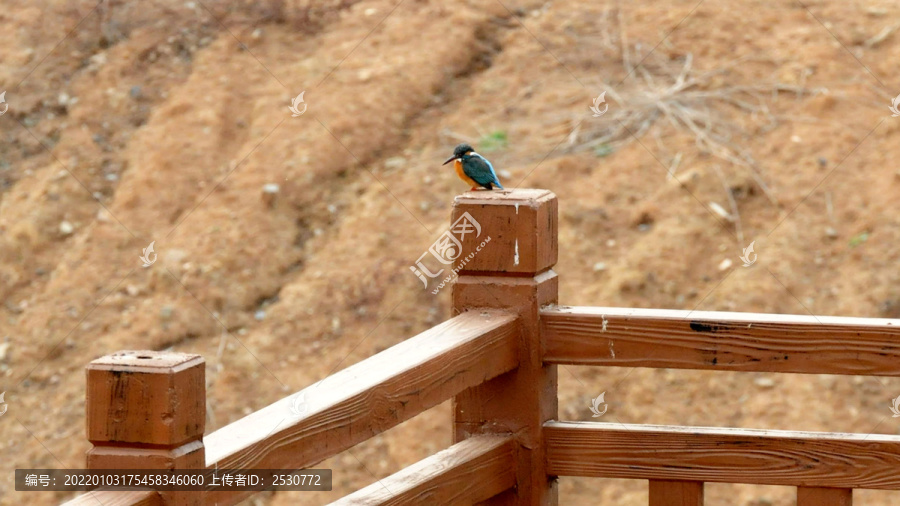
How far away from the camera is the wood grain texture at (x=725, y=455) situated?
2053mm

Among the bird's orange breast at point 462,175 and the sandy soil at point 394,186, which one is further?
the sandy soil at point 394,186

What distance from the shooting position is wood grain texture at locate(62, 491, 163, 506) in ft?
4.25

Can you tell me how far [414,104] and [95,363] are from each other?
23.9ft

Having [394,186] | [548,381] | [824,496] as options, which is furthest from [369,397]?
[394,186]

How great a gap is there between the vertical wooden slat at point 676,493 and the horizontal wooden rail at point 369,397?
0.36 metres

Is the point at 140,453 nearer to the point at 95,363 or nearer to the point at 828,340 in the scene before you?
the point at 95,363

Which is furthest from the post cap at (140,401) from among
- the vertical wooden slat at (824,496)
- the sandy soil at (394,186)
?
the sandy soil at (394,186)

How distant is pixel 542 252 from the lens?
2199 mm

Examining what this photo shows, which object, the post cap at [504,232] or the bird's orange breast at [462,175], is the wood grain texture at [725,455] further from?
the bird's orange breast at [462,175]

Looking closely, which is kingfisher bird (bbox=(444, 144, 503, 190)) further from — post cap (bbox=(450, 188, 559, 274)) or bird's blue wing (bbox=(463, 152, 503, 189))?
post cap (bbox=(450, 188, 559, 274))

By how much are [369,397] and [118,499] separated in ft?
1.72

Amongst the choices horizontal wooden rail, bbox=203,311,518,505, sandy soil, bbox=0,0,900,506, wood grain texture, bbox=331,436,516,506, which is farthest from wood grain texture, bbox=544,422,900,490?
sandy soil, bbox=0,0,900,506

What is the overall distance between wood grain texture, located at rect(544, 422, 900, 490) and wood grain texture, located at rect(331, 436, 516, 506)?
105mm

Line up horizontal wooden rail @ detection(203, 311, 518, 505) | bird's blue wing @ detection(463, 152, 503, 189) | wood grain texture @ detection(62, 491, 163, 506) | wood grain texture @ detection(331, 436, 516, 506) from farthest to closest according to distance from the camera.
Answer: bird's blue wing @ detection(463, 152, 503, 189) → wood grain texture @ detection(331, 436, 516, 506) → horizontal wooden rail @ detection(203, 311, 518, 505) → wood grain texture @ detection(62, 491, 163, 506)
